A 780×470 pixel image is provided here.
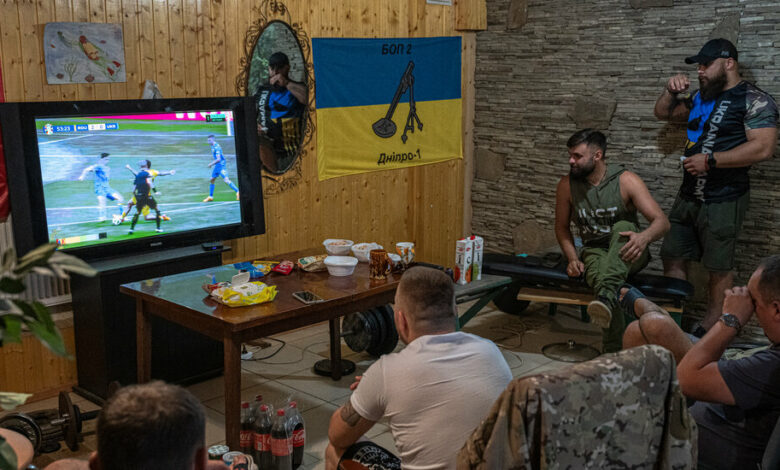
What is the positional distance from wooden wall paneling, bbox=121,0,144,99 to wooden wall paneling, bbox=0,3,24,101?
1.63 feet

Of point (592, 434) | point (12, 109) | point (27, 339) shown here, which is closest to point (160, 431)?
point (592, 434)

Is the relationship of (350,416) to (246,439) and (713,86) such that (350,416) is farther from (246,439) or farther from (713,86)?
(713,86)

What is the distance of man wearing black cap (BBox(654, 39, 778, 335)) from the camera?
4992 millimetres

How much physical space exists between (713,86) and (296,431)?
3.42 meters

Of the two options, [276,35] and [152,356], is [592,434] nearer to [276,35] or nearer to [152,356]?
[152,356]

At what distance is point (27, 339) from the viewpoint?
13.9ft

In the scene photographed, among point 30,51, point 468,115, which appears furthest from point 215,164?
point 468,115

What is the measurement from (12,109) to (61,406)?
4.67 ft

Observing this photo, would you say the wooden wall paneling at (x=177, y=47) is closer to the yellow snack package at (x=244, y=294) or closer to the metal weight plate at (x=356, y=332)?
the yellow snack package at (x=244, y=294)

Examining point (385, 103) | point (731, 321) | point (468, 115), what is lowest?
point (731, 321)

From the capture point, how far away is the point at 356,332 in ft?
16.2

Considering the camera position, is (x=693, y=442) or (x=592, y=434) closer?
(x=592, y=434)

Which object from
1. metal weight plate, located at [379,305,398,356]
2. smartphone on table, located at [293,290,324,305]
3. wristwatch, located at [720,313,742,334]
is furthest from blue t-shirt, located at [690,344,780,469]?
metal weight plate, located at [379,305,398,356]

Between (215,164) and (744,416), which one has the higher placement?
(215,164)
